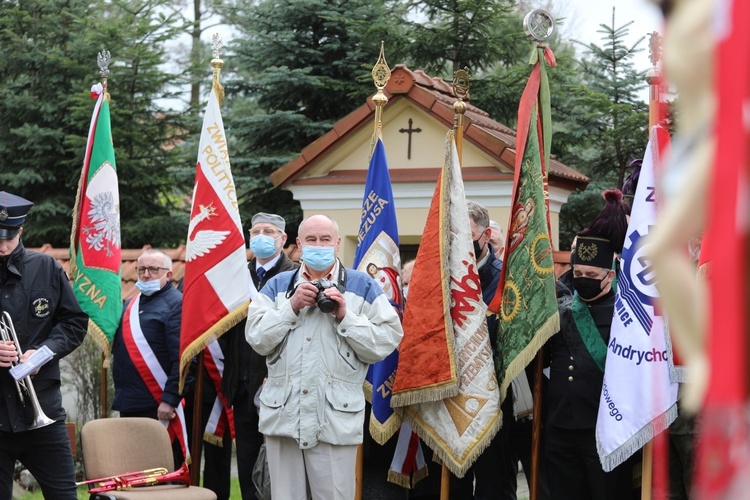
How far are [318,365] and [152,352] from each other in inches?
98.8

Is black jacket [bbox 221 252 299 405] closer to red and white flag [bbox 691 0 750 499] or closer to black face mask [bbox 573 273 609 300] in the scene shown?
black face mask [bbox 573 273 609 300]

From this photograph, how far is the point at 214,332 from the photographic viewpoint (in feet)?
22.7

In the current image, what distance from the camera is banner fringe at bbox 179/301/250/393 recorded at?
6.93 m

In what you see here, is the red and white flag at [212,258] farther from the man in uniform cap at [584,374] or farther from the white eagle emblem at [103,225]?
the man in uniform cap at [584,374]

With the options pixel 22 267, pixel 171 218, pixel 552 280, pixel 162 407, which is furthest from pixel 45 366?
pixel 171 218

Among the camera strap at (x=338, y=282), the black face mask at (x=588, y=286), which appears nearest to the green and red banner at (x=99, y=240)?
the camera strap at (x=338, y=282)

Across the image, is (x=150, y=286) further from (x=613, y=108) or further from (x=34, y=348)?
(x=613, y=108)

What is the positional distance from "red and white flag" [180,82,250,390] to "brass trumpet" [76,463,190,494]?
0.85 metres

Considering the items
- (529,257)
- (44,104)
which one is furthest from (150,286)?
(44,104)

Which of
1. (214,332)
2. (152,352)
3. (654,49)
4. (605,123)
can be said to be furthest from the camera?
(605,123)

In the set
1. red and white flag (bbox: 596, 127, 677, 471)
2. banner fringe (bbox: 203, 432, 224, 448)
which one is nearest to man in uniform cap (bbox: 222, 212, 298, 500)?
banner fringe (bbox: 203, 432, 224, 448)

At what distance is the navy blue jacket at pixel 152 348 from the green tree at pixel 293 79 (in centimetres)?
524

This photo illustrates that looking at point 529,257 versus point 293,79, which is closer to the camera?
point 529,257

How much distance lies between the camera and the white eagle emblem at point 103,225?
7.95 meters
